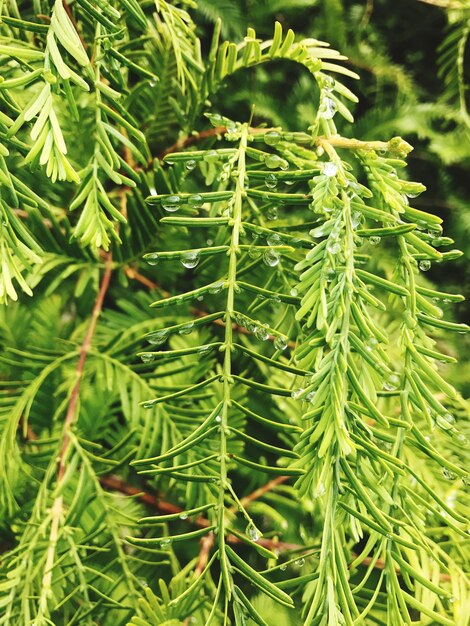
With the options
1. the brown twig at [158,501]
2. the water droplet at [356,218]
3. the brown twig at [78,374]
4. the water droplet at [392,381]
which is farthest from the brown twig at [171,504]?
the water droplet at [356,218]

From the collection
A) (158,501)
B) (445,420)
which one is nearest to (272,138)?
(445,420)

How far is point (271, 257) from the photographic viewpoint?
17.5 inches

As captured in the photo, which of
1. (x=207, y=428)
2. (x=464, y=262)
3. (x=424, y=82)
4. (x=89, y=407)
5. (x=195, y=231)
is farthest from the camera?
(x=424, y=82)

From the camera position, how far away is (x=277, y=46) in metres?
0.53

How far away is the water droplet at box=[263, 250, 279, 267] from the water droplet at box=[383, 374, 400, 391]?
13 centimetres

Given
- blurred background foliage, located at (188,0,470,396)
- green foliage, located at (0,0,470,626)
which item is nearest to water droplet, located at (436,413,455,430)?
green foliage, located at (0,0,470,626)

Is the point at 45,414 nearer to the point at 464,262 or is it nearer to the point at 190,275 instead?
the point at 190,275

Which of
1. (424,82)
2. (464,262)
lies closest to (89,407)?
(464,262)

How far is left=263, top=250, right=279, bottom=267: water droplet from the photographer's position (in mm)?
438

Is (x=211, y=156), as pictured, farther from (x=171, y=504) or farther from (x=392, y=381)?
(x=171, y=504)

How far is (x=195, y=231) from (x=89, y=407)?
29 centimetres

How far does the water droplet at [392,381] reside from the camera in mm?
410

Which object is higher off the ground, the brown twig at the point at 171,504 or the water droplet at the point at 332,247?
the water droplet at the point at 332,247

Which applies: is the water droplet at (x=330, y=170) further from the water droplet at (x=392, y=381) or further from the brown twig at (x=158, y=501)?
the brown twig at (x=158, y=501)
